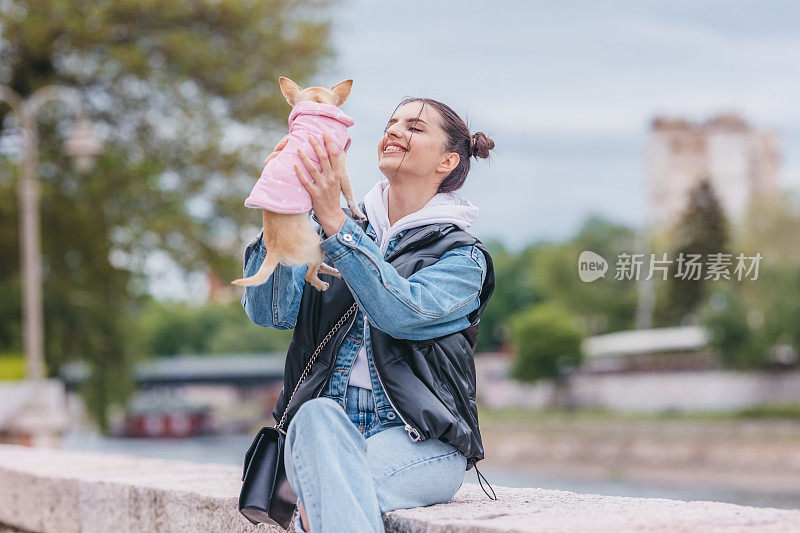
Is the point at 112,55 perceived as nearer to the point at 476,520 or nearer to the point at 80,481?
the point at 80,481

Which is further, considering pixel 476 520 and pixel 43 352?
pixel 43 352

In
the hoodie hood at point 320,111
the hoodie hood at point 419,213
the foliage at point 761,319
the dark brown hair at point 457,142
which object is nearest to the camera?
the hoodie hood at point 320,111

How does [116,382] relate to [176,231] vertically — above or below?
below

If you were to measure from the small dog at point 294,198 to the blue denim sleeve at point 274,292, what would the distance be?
148 mm

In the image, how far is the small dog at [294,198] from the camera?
2486 mm

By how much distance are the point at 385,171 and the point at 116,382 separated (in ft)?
58.2

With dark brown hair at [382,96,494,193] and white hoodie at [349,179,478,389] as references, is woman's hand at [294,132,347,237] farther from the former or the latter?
dark brown hair at [382,96,494,193]

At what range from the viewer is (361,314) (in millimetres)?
2775

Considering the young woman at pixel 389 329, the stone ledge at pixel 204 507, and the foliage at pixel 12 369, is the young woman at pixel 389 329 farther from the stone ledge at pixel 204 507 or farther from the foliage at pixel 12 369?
the foliage at pixel 12 369

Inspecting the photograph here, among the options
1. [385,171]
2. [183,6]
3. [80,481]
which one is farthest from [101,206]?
[385,171]

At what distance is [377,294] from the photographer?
8.26 ft

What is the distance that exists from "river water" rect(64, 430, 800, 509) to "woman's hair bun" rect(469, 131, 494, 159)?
11.3 meters

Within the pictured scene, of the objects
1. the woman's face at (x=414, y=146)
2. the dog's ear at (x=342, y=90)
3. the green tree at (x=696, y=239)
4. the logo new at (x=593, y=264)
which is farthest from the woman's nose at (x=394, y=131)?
the green tree at (x=696, y=239)

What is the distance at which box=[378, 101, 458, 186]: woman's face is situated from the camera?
2.90 metres
